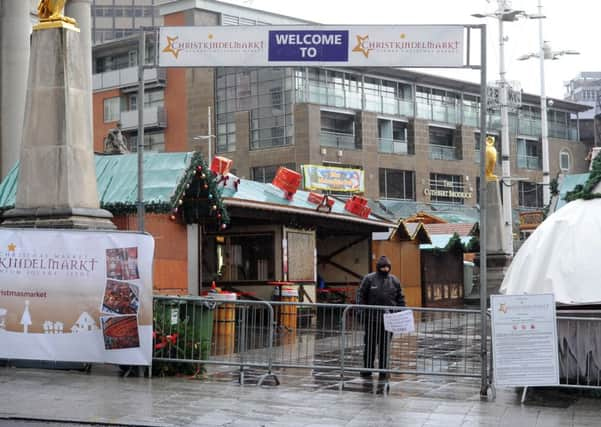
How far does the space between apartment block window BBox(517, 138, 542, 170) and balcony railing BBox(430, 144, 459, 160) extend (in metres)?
7.87

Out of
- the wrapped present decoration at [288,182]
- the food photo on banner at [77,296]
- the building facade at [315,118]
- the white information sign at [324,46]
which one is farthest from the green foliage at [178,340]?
the building facade at [315,118]

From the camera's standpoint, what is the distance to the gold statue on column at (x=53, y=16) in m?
13.3

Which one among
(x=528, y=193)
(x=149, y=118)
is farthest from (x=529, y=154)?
(x=149, y=118)

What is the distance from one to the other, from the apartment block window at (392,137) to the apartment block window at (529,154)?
1310 centimetres

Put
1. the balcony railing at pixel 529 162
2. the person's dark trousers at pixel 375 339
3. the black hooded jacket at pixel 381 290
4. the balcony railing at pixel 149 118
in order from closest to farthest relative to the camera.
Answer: the person's dark trousers at pixel 375 339 < the black hooded jacket at pixel 381 290 < the balcony railing at pixel 149 118 < the balcony railing at pixel 529 162

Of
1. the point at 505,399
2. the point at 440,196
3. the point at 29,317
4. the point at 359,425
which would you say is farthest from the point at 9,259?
the point at 440,196

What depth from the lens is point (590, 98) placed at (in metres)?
103

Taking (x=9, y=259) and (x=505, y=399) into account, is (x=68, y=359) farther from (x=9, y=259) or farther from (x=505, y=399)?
(x=505, y=399)

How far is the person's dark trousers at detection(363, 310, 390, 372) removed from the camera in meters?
13.2

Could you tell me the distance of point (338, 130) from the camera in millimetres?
60281

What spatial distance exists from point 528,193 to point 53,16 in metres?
64.4

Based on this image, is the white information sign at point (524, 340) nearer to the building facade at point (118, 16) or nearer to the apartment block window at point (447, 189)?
the apartment block window at point (447, 189)

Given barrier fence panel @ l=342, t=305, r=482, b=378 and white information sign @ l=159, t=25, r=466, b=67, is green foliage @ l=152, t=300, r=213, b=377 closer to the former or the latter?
barrier fence panel @ l=342, t=305, r=482, b=378

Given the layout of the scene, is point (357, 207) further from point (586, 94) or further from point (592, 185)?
point (586, 94)
